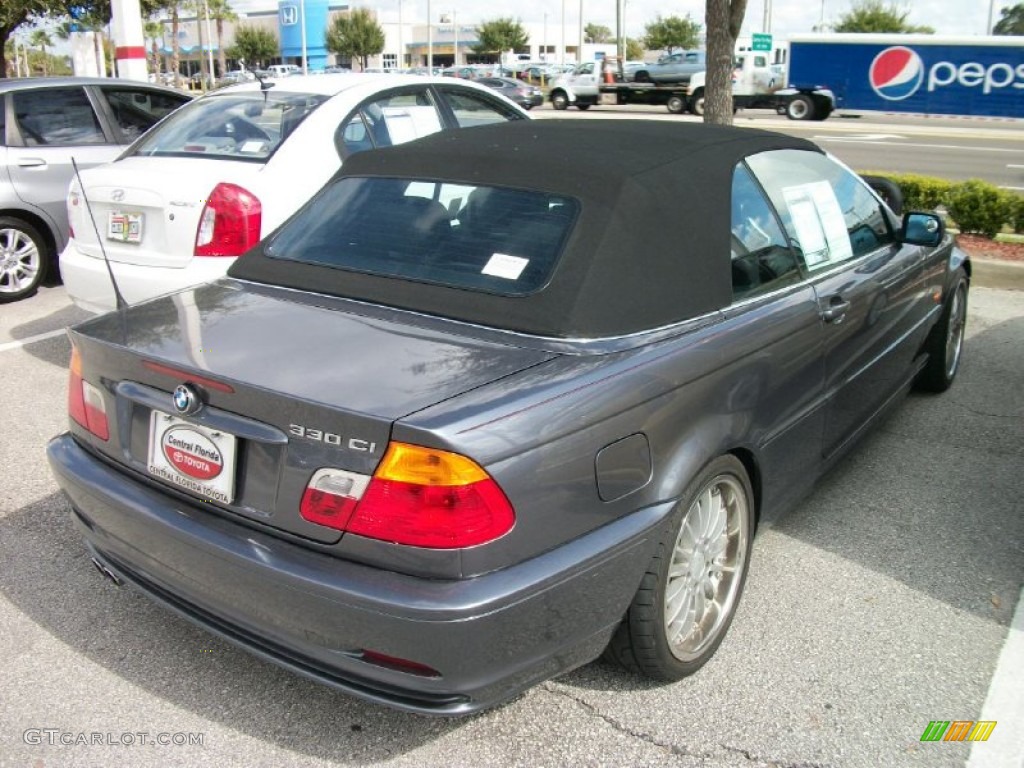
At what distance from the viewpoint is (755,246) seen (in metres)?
3.46

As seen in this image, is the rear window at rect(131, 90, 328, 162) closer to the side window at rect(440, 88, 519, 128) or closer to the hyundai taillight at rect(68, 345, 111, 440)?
the side window at rect(440, 88, 519, 128)

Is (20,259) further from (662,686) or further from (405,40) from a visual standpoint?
(405,40)

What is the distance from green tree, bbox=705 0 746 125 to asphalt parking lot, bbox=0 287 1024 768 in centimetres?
596

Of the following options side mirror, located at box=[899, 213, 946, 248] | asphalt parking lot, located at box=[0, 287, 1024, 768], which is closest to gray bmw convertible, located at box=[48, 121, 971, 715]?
asphalt parking lot, located at box=[0, 287, 1024, 768]

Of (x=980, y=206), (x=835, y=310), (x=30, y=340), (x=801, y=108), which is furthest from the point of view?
(x=801, y=108)

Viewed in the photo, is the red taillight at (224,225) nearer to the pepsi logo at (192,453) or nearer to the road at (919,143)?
the pepsi logo at (192,453)

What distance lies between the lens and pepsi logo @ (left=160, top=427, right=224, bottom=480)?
2582mm

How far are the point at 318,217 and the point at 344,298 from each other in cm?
63

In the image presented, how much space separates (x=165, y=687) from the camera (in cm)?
294

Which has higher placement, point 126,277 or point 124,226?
point 124,226

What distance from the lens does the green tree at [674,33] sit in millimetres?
77562

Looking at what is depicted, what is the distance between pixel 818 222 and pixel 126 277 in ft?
11.9

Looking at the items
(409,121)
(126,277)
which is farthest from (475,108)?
(126,277)

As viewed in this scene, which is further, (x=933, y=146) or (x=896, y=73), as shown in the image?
(x=896, y=73)
